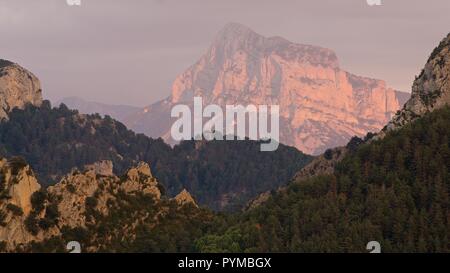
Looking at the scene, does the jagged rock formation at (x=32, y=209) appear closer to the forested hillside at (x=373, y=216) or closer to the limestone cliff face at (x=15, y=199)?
the limestone cliff face at (x=15, y=199)

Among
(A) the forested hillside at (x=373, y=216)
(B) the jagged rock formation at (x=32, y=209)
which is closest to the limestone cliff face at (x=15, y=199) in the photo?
(B) the jagged rock formation at (x=32, y=209)

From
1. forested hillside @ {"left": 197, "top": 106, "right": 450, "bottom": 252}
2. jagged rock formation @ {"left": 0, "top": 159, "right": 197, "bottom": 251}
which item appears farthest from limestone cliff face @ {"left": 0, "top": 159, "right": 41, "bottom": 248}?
forested hillside @ {"left": 197, "top": 106, "right": 450, "bottom": 252}

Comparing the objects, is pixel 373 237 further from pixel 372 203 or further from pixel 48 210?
pixel 48 210

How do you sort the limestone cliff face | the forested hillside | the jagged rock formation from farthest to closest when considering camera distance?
the jagged rock formation < the limestone cliff face < the forested hillside

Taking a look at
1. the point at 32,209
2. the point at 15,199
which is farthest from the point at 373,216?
the point at 15,199

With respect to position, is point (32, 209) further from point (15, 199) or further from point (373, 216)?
point (373, 216)

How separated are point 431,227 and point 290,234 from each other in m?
30.2

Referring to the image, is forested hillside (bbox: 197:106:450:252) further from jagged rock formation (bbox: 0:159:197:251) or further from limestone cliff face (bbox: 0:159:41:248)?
limestone cliff face (bbox: 0:159:41:248)

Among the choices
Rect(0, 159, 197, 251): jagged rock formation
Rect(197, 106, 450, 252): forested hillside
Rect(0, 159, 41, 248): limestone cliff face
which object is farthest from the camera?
Rect(0, 159, 197, 251): jagged rock formation

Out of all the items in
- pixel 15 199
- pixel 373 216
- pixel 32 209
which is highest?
pixel 15 199

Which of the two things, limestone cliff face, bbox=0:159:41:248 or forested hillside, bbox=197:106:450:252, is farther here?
limestone cliff face, bbox=0:159:41:248
